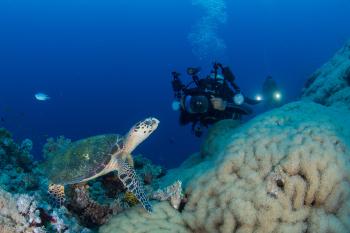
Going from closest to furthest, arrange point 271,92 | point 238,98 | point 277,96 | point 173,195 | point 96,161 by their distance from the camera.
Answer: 1. point 173,195
2. point 96,161
3. point 238,98
4. point 277,96
5. point 271,92

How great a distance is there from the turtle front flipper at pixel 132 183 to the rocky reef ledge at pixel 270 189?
0.54 ft

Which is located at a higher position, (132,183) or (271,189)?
(132,183)

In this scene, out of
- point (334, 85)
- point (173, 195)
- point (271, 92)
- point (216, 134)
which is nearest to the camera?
point (173, 195)

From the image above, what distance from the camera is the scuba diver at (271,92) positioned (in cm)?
1409

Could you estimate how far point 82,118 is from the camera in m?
58.7

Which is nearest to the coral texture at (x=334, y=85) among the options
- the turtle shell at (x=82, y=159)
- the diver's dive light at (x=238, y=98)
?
the diver's dive light at (x=238, y=98)

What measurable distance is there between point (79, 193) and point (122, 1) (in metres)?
147

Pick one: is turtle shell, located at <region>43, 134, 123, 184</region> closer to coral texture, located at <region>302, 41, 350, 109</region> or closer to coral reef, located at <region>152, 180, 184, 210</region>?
coral reef, located at <region>152, 180, 184, 210</region>

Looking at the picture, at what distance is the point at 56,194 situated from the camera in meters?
4.87

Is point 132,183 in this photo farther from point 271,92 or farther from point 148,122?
point 271,92

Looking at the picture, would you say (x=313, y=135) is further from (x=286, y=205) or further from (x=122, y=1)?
(x=122, y=1)

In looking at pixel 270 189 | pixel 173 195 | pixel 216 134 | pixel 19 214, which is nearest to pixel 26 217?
pixel 19 214

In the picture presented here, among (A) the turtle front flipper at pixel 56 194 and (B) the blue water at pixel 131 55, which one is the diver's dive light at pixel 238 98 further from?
(B) the blue water at pixel 131 55

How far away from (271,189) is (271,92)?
10.4 m
